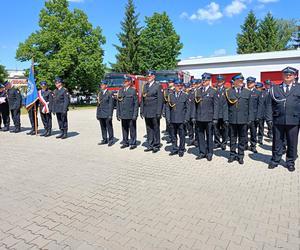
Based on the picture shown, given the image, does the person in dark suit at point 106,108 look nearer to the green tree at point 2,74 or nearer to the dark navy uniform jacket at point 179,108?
the dark navy uniform jacket at point 179,108

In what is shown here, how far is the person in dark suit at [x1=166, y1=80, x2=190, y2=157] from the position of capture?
7.02 m

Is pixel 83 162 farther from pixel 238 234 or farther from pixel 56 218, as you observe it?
pixel 238 234

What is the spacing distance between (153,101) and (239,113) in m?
2.25

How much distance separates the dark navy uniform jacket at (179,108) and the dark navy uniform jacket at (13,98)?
273 inches

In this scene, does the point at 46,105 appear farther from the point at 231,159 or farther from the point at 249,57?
the point at 249,57

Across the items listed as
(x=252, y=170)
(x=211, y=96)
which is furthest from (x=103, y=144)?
(x=252, y=170)

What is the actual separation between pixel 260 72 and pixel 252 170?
29.8 metres

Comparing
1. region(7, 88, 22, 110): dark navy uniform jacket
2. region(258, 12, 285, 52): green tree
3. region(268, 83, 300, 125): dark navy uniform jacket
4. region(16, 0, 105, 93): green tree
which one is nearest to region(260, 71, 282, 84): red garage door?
region(258, 12, 285, 52): green tree

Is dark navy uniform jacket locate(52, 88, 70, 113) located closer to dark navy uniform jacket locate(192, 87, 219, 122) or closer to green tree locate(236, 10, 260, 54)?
dark navy uniform jacket locate(192, 87, 219, 122)

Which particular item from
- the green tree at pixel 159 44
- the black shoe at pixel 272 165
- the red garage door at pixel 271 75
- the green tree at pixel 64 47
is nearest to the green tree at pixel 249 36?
the green tree at pixel 159 44

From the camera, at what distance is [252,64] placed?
3341 cm

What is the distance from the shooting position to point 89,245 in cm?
302

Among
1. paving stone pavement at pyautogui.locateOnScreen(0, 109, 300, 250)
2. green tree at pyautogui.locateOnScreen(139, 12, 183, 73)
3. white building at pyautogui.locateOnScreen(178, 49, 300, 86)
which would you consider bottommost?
paving stone pavement at pyautogui.locateOnScreen(0, 109, 300, 250)

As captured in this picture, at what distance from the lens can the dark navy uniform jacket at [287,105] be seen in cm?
562
